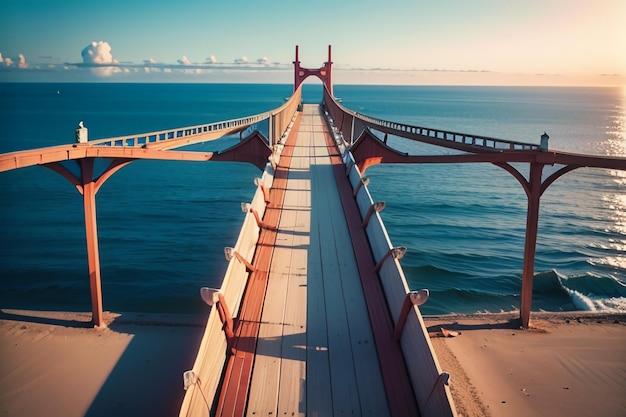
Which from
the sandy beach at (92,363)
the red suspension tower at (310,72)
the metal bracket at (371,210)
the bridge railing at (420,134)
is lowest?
the sandy beach at (92,363)

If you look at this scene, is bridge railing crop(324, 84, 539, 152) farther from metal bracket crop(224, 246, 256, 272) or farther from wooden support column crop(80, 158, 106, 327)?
wooden support column crop(80, 158, 106, 327)

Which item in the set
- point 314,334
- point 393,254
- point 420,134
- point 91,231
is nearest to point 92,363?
point 91,231


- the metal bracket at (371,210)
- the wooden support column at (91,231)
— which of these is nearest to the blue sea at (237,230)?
the wooden support column at (91,231)

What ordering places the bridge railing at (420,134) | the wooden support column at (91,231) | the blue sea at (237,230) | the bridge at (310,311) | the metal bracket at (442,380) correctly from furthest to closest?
the blue sea at (237,230) → the bridge railing at (420,134) → the wooden support column at (91,231) → the bridge at (310,311) → the metal bracket at (442,380)

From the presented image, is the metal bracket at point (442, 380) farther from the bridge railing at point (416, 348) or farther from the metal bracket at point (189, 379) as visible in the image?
the metal bracket at point (189, 379)

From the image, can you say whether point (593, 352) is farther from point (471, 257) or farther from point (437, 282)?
point (471, 257)

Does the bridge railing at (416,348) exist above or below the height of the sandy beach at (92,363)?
above
